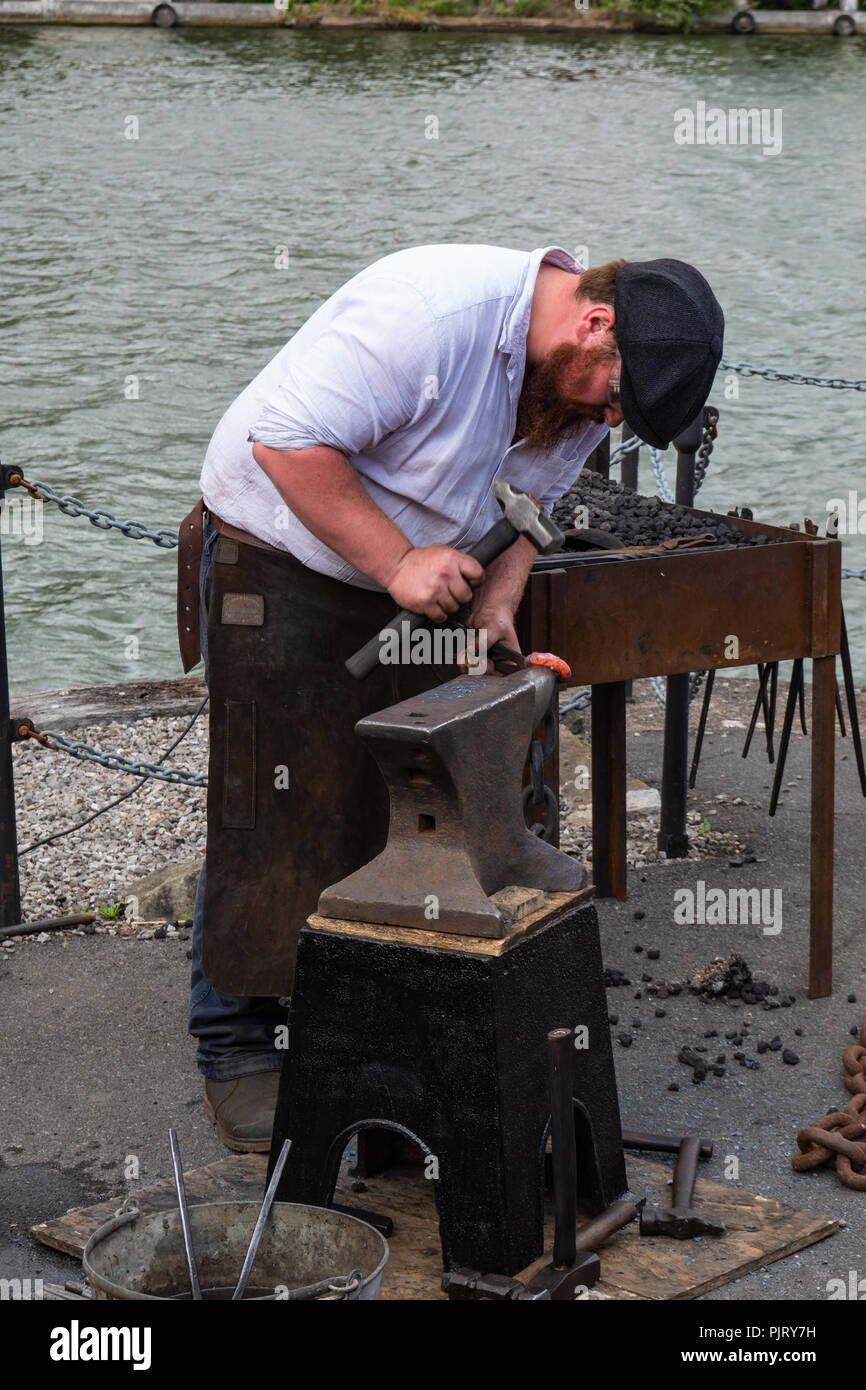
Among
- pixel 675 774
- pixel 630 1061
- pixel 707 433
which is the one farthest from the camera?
pixel 707 433

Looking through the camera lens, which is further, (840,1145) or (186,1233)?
(840,1145)

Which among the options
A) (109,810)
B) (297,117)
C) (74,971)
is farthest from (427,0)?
(74,971)

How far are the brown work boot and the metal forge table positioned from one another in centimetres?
87

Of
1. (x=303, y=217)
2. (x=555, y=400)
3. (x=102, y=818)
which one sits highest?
(x=303, y=217)

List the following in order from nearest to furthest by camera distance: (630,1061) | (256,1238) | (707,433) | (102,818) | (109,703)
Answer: (256,1238) → (630,1061) → (707,433) → (102,818) → (109,703)

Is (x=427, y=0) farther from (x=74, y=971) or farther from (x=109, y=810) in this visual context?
(x=74, y=971)

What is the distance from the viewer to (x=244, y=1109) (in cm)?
273

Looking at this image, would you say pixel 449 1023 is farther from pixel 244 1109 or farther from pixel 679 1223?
pixel 244 1109

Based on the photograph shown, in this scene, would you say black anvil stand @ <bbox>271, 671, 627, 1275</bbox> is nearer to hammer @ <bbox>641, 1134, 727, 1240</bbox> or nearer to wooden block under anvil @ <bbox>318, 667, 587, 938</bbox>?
wooden block under anvil @ <bbox>318, 667, 587, 938</bbox>

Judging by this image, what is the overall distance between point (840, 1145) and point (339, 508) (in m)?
1.40

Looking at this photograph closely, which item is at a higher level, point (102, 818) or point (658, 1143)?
point (658, 1143)

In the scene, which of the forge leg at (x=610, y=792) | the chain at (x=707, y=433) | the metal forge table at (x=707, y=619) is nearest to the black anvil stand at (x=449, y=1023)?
the metal forge table at (x=707, y=619)

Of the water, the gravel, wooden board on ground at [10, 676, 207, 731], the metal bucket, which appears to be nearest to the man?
the metal bucket

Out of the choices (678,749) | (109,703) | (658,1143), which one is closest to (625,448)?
(678,749)
